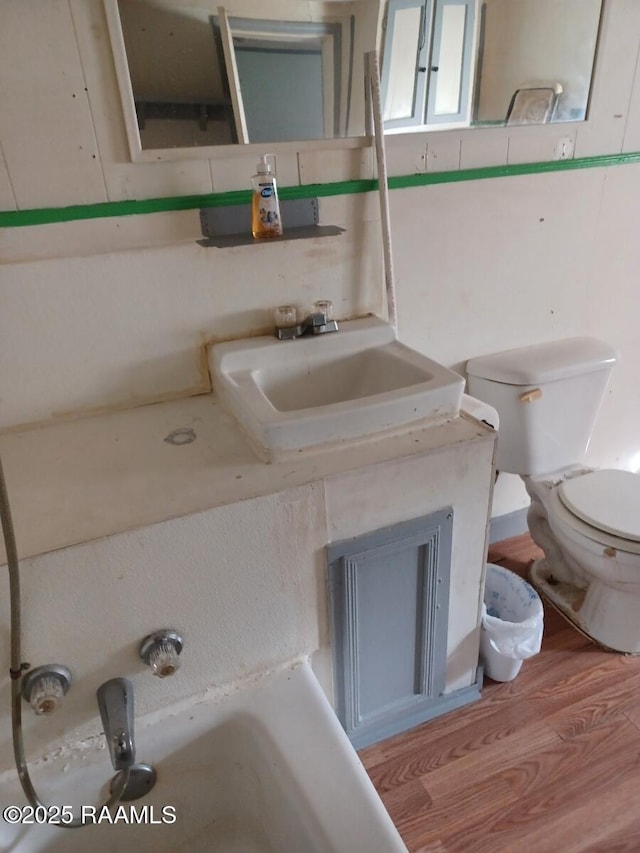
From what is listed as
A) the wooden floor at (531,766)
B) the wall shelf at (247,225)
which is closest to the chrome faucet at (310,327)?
the wall shelf at (247,225)

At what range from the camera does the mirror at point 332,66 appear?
112 cm

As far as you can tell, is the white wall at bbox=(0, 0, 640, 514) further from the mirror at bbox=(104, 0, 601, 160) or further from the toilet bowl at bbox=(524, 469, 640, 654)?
the toilet bowl at bbox=(524, 469, 640, 654)

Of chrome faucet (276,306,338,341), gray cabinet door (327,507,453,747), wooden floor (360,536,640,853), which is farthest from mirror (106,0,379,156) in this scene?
wooden floor (360,536,640,853)

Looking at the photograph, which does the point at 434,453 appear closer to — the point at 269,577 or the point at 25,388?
the point at 269,577

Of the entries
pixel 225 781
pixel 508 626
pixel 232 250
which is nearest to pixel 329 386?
pixel 232 250

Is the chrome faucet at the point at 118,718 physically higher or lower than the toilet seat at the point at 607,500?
higher

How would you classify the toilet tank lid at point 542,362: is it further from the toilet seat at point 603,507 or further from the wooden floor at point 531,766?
the wooden floor at point 531,766

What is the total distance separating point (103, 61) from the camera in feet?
3.55

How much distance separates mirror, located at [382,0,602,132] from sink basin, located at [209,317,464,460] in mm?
523

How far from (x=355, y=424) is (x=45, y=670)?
67 cm

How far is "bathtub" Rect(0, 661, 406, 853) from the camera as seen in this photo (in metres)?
0.93

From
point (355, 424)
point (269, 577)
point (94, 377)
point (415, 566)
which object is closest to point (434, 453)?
point (355, 424)

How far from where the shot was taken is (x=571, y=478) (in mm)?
1673

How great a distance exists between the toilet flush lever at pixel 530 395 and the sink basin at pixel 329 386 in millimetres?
395
